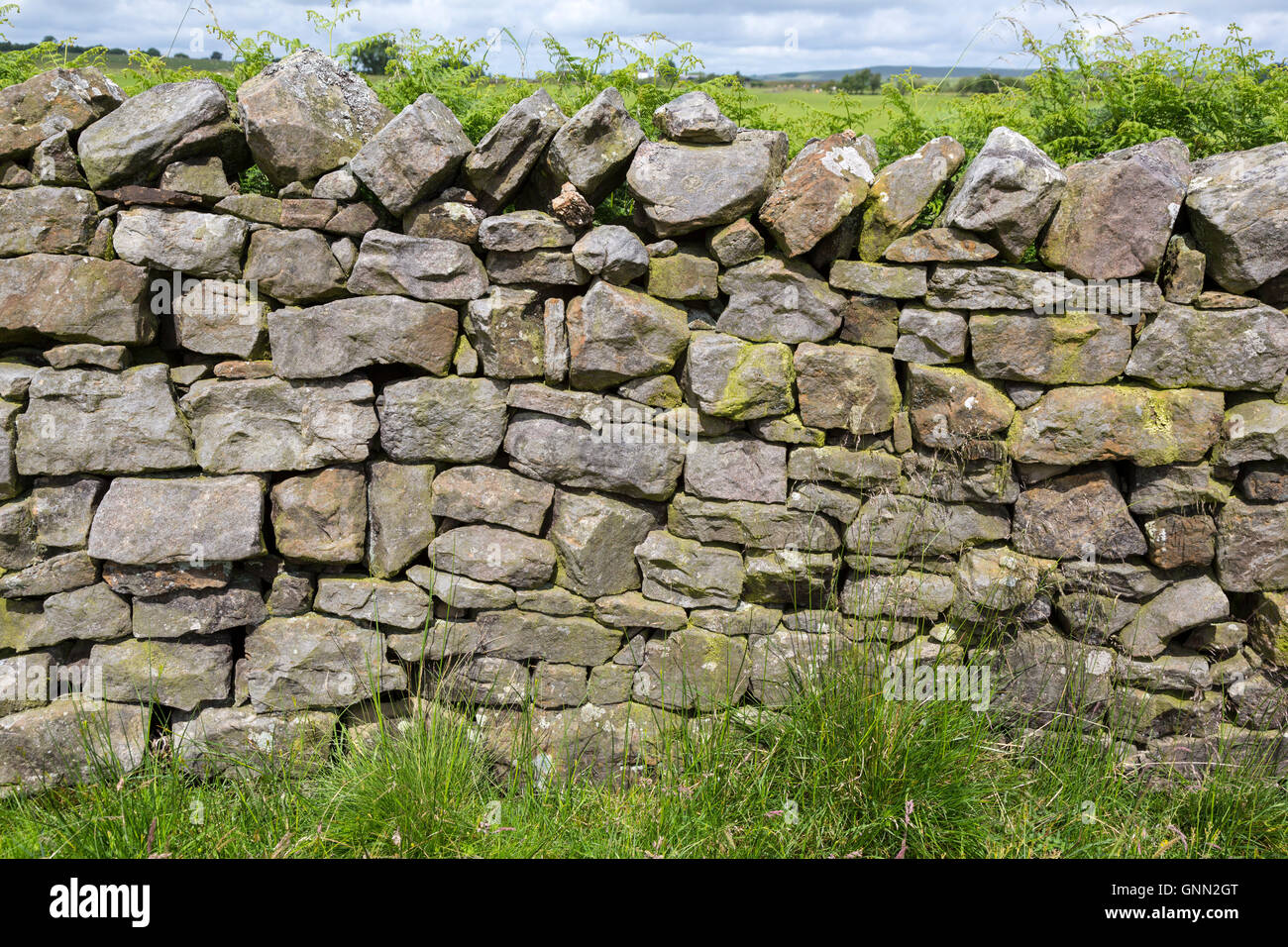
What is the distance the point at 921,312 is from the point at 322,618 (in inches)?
114

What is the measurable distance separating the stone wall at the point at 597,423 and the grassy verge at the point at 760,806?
11.0 inches

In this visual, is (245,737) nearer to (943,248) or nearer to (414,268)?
(414,268)

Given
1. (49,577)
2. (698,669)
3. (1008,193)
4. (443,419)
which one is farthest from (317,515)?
(1008,193)

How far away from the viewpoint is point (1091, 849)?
3.10 meters

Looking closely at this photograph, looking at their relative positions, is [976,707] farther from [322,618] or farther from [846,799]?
[322,618]

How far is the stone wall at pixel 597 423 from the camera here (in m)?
3.39

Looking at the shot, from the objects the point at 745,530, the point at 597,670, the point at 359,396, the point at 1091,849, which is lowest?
the point at 1091,849

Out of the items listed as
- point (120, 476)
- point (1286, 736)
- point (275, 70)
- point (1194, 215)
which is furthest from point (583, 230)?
point (1286, 736)

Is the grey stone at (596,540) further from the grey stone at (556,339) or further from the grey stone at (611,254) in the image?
the grey stone at (611,254)

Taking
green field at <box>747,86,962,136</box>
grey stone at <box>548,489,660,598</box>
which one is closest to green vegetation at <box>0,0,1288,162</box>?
green field at <box>747,86,962,136</box>

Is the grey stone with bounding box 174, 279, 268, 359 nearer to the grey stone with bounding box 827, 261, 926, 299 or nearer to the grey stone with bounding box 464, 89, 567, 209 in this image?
the grey stone with bounding box 464, 89, 567, 209

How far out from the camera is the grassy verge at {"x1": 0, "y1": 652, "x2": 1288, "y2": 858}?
9.98ft

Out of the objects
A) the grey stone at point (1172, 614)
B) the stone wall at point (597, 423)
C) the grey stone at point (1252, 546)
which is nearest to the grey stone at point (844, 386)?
the stone wall at point (597, 423)

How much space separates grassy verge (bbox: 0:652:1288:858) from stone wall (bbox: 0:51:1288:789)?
28 centimetres
